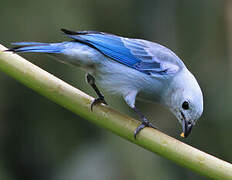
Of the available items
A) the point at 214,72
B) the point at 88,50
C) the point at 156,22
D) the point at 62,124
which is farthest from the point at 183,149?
the point at 156,22

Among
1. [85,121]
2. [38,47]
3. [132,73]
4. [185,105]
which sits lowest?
[85,121]

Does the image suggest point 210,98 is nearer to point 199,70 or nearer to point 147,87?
point 199,70

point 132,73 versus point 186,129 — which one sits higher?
point 132,73

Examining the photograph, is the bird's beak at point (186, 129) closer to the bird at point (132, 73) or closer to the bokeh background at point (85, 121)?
the bird at point (132, 73)

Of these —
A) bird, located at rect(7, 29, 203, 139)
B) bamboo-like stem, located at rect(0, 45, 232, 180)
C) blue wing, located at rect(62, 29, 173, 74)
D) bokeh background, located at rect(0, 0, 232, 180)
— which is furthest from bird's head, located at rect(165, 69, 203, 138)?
bokeh background, located at rect(0, 0, 232, 180)

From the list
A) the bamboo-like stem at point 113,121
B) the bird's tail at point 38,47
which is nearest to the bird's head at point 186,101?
the bamboo-like stem at point 113,121

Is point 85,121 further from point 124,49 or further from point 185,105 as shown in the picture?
point 185,105

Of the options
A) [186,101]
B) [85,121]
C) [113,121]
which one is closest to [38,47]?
[113,121]
